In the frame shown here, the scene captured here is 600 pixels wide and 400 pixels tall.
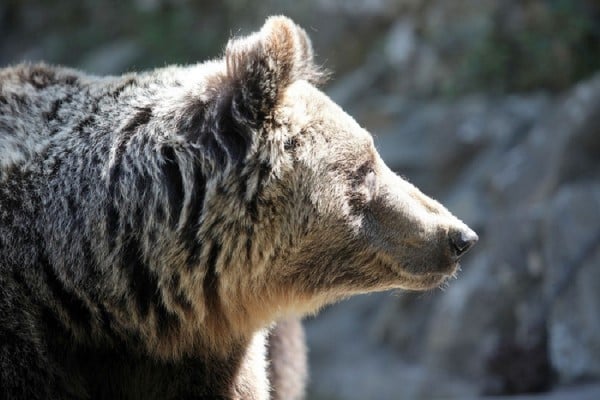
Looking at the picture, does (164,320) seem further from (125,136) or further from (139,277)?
(125,136)

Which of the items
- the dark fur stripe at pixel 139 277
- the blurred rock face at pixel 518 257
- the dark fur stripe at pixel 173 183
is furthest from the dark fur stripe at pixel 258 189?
the blurred rock face at pixel 518 257

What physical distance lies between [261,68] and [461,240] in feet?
3.72

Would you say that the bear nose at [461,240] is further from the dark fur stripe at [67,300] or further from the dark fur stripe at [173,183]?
the dark fur stripe at [67,300]

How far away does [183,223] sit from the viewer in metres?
3.39

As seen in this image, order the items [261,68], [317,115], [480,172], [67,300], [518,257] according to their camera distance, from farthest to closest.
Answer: [480,172] → [518,257] → [317,115] → [261,68] → [67,300]

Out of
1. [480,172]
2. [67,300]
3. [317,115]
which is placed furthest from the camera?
[480,172]

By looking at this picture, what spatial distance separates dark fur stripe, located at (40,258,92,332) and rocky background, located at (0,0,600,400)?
3394 mm

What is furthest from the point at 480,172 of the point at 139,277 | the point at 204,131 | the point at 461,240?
the point at 139,277

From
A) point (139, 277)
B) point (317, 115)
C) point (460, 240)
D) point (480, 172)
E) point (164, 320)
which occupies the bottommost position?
point (164, 320)

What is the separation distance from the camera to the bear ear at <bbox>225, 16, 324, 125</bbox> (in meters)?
3.47

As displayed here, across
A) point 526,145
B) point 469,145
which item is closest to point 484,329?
point 526,145

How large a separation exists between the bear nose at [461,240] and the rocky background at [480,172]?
216 centimetres

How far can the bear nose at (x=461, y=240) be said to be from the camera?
12.4 ft

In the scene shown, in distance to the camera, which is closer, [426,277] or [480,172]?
[426,277]
